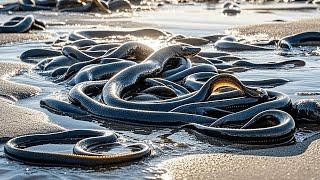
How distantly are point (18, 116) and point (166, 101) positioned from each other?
41.4 inches

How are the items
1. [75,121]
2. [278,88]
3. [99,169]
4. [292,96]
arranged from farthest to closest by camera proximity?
[278,88] → [292,96] → [75,121] → [99,169]

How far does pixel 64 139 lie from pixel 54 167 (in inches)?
23.9

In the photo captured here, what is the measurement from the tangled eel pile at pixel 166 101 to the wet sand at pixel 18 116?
0.24 meters

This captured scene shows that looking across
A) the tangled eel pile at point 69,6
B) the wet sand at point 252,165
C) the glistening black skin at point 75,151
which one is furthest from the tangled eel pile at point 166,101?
the tangled eel pile at point 69,6

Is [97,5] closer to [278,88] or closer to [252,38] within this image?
[252,38]

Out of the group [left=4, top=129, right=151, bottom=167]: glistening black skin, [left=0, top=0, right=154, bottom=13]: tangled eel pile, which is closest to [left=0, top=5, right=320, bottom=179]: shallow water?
[left=4, top=129, right=151, bottom=167]: glistening black skin

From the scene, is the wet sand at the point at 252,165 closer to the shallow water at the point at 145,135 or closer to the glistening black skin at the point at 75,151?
the shallow water at the point at 145,135

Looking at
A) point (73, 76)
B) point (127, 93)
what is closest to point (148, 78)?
point (127, 93)

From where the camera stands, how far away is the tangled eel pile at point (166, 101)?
3.70 meters

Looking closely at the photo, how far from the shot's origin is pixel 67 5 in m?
17.4

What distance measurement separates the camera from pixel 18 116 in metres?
4.39

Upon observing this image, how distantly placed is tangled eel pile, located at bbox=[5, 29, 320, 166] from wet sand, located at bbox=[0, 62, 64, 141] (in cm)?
24

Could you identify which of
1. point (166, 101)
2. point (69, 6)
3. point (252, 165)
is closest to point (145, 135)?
point (166, 101)

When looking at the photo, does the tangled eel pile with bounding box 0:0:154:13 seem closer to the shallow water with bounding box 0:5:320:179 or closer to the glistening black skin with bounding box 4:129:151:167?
the shallow water with bounding box 0:5:320:179
